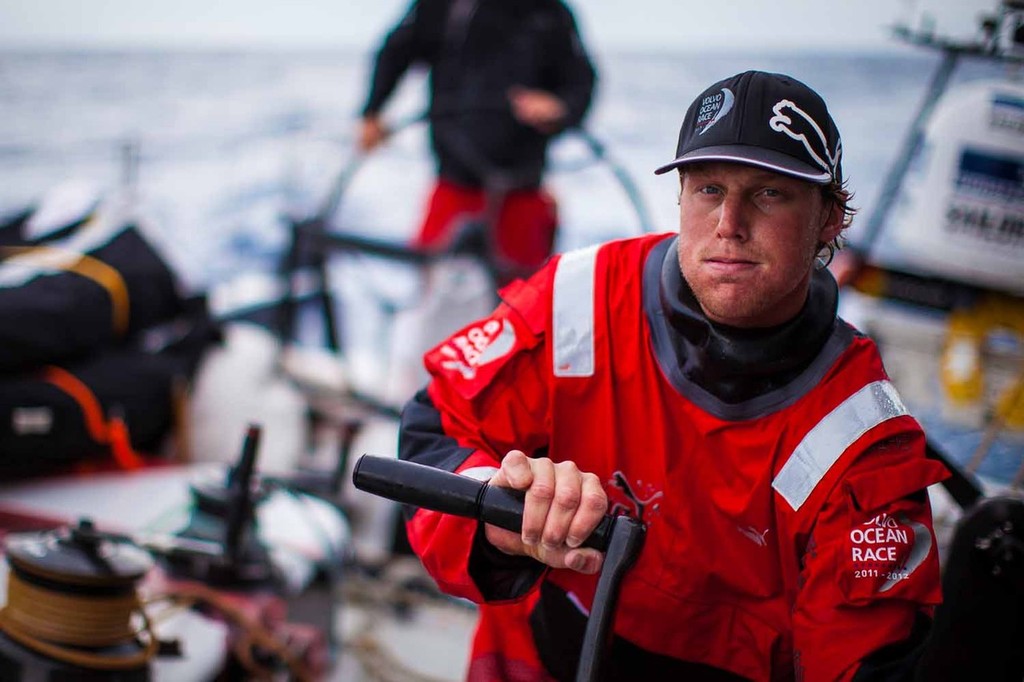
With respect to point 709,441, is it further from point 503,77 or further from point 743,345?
point 503,77

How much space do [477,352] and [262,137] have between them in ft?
15.4

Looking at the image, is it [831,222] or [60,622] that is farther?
[60,622]

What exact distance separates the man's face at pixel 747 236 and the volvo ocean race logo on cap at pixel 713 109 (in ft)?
0.13

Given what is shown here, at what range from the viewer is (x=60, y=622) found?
1252mm

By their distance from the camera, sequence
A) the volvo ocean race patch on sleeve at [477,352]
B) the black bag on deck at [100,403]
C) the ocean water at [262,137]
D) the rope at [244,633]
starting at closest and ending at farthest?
the volvo ocean race patch on sleeve at [477,352]
the rope at [244,633]
the black bag on deck at [100,403]
the ocean water at [262,137]

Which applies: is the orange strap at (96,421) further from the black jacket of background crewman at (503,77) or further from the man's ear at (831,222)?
the man's ear at (831,222)

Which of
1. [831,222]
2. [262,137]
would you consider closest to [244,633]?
[831,222]

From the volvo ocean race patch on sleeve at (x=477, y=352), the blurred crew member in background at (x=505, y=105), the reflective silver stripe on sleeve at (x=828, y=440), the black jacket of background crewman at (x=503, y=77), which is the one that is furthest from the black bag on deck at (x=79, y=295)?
the reflective silver stripe on sleeve at (x=828, y=440)

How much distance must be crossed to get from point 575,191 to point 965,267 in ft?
9.20

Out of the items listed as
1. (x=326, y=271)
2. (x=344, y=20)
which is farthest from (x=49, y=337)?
(x=344, y=20)

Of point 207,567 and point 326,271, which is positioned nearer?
point 207,567

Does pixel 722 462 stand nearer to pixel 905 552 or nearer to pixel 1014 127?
pixel 905 552

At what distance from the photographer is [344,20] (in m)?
5.00

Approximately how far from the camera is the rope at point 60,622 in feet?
4.10
